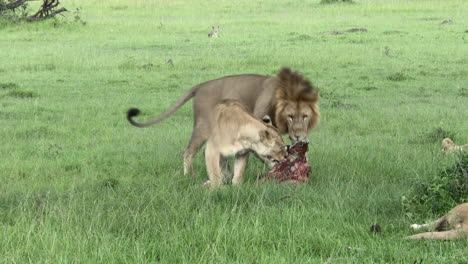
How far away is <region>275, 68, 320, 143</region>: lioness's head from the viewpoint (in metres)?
5.63

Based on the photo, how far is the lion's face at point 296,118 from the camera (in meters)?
5.62

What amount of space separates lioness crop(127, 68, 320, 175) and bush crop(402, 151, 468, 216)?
132cm

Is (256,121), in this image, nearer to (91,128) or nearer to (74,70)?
(91,128)

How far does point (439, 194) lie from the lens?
4.47 m

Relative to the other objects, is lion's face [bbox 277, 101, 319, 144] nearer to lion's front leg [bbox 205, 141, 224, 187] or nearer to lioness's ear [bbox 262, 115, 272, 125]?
lioness's ear [bbox 262, 115, 272, 125]

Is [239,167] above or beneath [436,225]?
beneath

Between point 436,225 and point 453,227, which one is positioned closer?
point 453,227

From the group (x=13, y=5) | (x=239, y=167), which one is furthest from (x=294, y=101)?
(x=13, y=5)

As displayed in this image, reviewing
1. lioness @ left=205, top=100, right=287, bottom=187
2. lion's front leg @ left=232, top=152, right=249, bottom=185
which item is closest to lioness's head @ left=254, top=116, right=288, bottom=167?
lioness @ left=205, top=100, right=287, bottom=187

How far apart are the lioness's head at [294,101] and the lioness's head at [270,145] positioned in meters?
0.27

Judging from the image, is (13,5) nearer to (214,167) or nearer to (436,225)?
(214,167)

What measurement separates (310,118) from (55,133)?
3.62 m

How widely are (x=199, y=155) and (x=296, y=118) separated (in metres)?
1.74

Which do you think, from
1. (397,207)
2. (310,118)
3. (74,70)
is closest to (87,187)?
(310,118)
